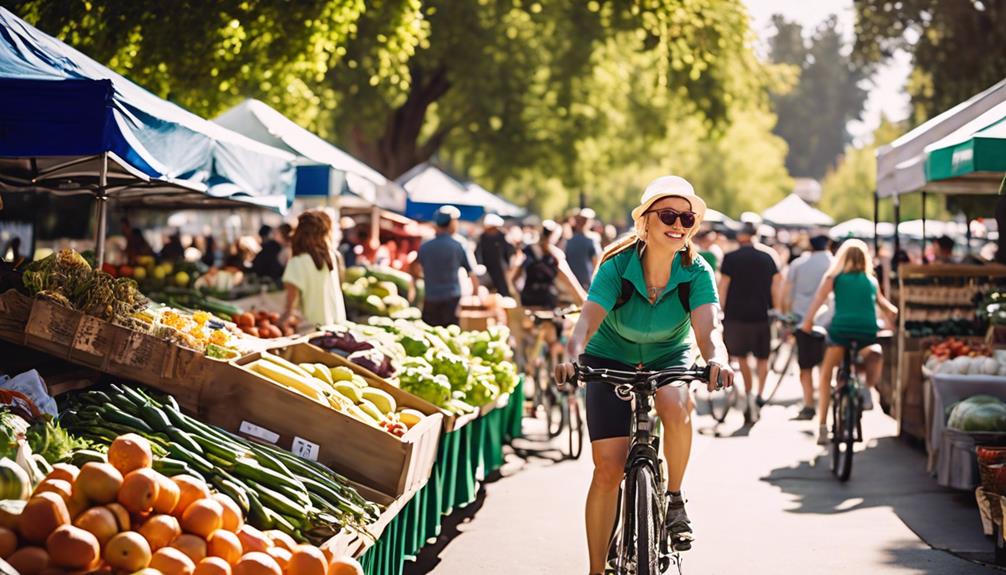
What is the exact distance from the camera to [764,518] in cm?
961

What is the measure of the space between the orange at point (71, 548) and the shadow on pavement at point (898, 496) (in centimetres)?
541

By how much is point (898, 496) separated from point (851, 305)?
6.54 feet

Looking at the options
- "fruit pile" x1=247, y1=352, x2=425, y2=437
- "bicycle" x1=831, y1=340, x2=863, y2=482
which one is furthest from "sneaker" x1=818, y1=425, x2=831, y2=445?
"fruit pile" x1=247, y1=352, x2=425, y2=437

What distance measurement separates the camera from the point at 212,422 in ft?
23.4

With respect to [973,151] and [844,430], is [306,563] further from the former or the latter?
[844,430]

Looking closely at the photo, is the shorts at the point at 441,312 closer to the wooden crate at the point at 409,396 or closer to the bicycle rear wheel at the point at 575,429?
the bicycle rear wheel at the point at 575,429

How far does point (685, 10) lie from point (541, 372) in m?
12.2

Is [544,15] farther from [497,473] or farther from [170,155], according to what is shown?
[170,155]

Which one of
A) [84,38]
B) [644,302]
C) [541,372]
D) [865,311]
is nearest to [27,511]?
[644,302]

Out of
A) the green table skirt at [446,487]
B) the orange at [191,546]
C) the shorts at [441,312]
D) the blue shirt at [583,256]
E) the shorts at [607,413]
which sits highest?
the blue shirt at [583,256]

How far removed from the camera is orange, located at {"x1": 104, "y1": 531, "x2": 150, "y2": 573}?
14.7 ft

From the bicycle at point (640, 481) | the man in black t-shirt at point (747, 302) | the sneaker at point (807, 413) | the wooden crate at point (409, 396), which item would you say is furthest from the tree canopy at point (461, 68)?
the bicycle at point (640, 481)

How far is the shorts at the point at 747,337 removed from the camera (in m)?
14.8

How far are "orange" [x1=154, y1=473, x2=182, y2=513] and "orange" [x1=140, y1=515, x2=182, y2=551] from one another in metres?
0.14
